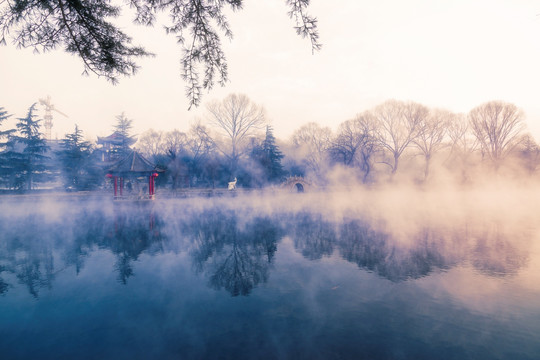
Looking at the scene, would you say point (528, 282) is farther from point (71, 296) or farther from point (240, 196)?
point (240, 196)

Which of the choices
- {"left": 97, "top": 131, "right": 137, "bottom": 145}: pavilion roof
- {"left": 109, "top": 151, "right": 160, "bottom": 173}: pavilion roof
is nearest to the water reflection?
{"left": 109, "top": 151, "right": 160, "bottom": 173}: pavilion roof

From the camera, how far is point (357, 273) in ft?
28.6

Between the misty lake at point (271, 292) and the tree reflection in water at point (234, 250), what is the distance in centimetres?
8

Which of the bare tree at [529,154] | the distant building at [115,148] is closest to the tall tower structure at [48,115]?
the distant building at [115,148]

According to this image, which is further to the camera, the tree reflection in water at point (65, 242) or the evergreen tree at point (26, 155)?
the evergreen tree at point (26, 155)

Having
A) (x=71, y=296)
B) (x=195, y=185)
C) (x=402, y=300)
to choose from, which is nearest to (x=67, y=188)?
(x=195, y=185)

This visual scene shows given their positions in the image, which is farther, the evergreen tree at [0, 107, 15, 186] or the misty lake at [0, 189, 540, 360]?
the evergreen tree at [0, 107, 15, 186]

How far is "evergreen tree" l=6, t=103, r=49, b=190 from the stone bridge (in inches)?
1054

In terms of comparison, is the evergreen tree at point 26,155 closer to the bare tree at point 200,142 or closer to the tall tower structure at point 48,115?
the bare tree at point 200,142

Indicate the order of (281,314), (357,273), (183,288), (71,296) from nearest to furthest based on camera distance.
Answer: (281,314) < (71,296) < (183,288) < (357,273)

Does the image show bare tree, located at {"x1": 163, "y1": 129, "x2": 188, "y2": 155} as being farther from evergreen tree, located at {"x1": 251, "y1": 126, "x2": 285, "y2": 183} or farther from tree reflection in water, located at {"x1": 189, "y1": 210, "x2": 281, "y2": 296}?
tree reflection in water, located at {"x1": 189, "y1": 210, "x2": 281, "y2": 296}

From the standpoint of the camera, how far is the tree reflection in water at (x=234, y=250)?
8.49 m

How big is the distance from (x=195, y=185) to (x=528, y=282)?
35.9 metres

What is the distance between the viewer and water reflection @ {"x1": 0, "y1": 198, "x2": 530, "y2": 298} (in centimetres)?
896
